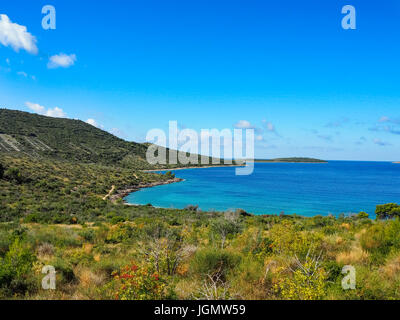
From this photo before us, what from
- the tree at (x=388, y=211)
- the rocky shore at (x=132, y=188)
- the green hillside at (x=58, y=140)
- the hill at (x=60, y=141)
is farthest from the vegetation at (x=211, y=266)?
the green hillside at (x=58, y=140)

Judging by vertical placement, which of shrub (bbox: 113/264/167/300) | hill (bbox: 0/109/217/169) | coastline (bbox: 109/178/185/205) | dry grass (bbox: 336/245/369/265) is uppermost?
hill (bbox: 0/109/217/169)

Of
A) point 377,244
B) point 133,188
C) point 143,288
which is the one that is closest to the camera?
point 143,288

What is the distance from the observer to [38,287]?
5.53 metres

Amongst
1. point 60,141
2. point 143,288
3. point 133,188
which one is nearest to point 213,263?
point 143,288

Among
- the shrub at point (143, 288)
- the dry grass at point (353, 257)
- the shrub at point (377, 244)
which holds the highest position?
the shrub at point (143, 288)

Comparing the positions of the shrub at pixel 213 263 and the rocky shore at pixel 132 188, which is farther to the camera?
the rocky shore at pixel 132 188

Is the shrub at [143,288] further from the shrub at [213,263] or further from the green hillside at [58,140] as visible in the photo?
the green hillside at [58,140]

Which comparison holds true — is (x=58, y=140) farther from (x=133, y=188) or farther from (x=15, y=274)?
(x=15, y=274)

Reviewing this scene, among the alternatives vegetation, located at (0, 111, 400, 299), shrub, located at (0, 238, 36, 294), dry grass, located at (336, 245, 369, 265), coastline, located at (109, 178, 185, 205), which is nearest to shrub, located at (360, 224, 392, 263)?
vegetation, located at (0, 111, 400, 299)

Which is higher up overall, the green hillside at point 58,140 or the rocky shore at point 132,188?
the green hillside at point 58,140

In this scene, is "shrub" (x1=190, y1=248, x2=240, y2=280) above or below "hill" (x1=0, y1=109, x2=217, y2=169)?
below

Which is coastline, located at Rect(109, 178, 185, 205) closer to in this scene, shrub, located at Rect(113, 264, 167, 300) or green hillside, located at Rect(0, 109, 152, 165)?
green hillside, located at Rect(0, 109, 152, 165)
